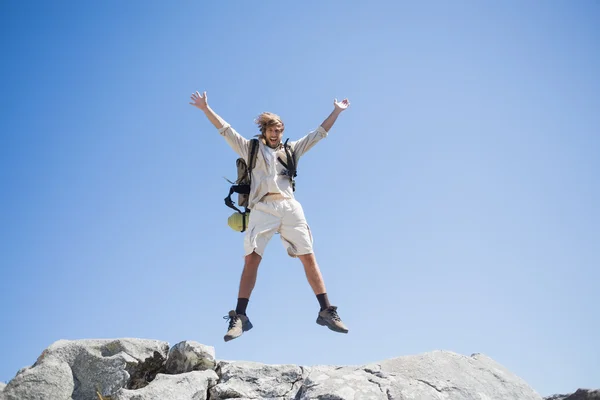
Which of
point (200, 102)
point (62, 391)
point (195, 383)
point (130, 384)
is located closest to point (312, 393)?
point (195, 383)

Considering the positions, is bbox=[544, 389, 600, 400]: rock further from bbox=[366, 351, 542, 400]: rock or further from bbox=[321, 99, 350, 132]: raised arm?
bbox=[321, 99, 350, 132]: raised arm

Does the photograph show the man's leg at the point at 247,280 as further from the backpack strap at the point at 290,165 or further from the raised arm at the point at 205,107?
the raised arm at the point at 205,107

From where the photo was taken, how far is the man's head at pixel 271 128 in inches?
315

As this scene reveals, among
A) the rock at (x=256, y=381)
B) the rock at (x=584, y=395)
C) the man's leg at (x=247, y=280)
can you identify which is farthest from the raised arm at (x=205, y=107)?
the rock at (x=584, y=395)

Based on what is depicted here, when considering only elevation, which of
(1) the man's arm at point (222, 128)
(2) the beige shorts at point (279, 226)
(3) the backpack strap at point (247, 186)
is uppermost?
(1) the man's arm at point (222, 128)

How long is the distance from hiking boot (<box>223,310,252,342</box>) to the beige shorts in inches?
33.8

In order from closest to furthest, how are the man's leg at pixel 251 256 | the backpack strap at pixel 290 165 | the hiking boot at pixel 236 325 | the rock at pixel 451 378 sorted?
the rock at pixel 451 378
the hiking boot at pixel 236 325
the man's leg at pixel 251 256
the backpack strap at pixel 290 165

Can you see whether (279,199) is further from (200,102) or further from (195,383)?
(195,383)

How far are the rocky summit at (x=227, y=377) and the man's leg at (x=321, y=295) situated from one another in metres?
0.87

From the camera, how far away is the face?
7992 millimetres

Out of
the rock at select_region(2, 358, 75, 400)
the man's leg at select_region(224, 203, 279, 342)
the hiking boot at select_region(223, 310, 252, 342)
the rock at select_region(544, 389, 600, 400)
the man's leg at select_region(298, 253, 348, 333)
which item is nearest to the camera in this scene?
the rock at select_region(2, 358, 75, 400)

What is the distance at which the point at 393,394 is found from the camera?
536 cm

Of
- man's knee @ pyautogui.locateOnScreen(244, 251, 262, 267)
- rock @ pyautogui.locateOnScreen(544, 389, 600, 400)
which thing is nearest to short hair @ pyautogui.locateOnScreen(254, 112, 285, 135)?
man's knee @ pyautogui.locateOnScreen(244, 251, 262, 267)

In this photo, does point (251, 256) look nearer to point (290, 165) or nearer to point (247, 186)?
point (247, 186)
